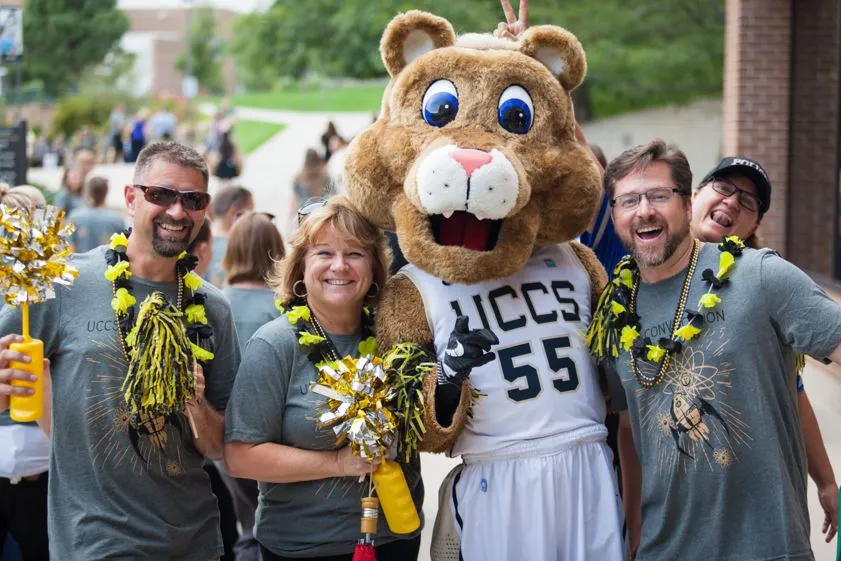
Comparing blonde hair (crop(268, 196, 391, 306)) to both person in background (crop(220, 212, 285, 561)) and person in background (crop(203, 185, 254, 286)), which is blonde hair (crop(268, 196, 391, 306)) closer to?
person in background (crop(220, 212, 285, 561))

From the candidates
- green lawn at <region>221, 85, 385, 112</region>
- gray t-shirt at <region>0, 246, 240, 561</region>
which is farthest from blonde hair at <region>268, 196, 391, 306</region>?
green lawn at <region>221, 85, 385, 112</region>

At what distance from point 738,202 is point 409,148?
136 centimetres

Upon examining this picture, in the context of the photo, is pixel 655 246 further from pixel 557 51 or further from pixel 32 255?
pixel 32 255

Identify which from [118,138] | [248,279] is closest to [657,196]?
[248,279]

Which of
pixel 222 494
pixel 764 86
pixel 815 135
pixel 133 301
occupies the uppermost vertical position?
pixel 764 86

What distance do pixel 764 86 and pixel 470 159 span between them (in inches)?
294

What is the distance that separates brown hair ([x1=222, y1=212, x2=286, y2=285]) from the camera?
18.0 ft

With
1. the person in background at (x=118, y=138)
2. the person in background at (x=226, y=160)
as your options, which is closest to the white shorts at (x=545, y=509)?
the person in background at (x=226, y=160)

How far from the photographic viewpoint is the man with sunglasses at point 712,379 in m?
3.31

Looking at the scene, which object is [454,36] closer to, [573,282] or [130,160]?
[573,282]

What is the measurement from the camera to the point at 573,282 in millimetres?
3846

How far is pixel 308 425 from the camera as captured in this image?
349 cm

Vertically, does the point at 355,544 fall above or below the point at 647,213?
below

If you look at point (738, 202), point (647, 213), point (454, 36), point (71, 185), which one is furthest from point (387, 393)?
point (71, 185)
